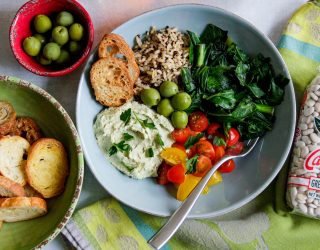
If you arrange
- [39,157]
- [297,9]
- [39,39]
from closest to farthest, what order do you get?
1. [39,157]
2. [39,39]
3. [297,9]

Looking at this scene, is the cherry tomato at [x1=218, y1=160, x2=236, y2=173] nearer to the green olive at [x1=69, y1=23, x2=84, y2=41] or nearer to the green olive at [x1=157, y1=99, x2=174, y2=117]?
the green olive at [x1=157, y1=99, x2=174, y2=117]

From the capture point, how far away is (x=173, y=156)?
78.4 inches

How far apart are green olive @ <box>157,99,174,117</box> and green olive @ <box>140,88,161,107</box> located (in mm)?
20

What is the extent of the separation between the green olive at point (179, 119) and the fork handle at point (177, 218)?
0.70 feet

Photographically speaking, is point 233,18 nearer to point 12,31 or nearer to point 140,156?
point 140,156

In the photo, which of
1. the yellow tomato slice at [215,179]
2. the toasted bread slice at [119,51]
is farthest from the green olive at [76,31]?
the yellow tomato slice at [215,179]

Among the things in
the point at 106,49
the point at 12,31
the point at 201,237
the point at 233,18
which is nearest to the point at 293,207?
the point at 201,237

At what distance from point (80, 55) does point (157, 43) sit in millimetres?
310

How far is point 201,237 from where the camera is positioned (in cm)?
204

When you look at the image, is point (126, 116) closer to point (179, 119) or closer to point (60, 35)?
point (179, 119)

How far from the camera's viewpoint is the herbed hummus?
1.98 metres

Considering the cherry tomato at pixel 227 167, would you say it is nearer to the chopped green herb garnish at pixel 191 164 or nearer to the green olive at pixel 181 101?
the chopped green herb garnish at pixel 191 164

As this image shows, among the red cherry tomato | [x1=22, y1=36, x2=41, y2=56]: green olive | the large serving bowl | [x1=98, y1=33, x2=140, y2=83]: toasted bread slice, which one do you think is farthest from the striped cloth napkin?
[x1=22, y1=36, x2=41, y2=56]: green olive

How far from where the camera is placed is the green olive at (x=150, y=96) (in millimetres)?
1986
